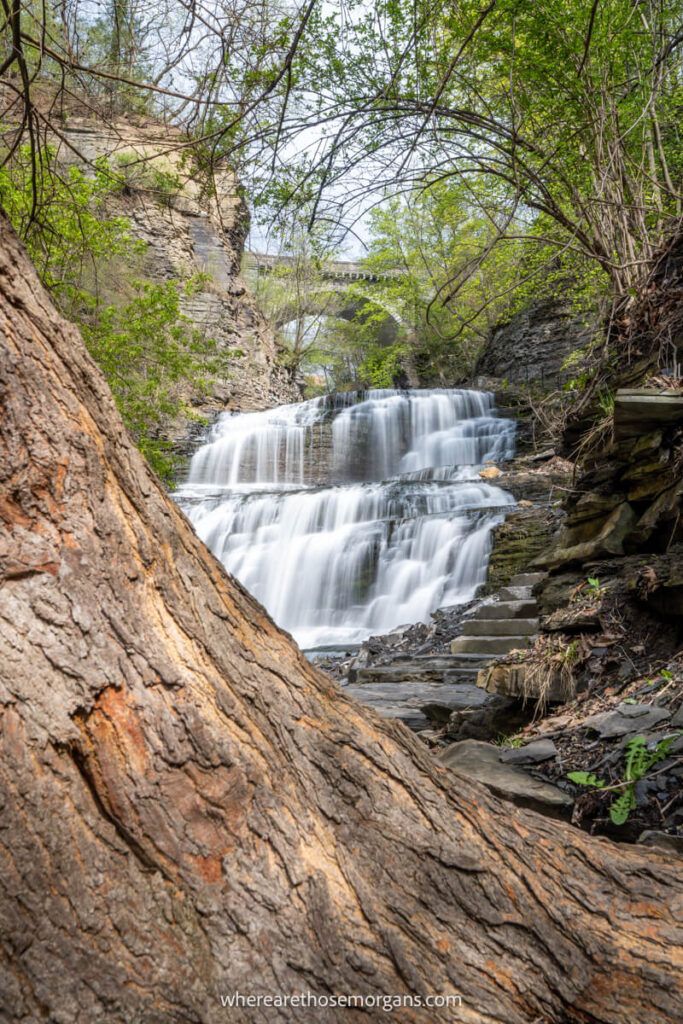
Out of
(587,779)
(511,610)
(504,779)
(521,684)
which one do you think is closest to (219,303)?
(511,610)

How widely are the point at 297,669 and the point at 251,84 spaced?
2.26m

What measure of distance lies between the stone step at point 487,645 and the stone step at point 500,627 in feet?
0.23

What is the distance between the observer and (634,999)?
1.33 m

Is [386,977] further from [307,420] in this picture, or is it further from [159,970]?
[307,420]

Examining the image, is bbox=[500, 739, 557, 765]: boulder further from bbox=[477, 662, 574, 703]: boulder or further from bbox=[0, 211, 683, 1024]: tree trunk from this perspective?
bbox=[0, 211, 683, 1024]: tree trunk

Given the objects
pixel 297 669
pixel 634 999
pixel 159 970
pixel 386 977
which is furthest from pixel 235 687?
pixel 634 999

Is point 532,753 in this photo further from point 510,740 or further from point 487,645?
point 487,645

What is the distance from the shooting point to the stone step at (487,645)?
5.62 meters

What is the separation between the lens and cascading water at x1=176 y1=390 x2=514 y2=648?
369 inches

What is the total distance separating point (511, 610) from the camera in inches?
233

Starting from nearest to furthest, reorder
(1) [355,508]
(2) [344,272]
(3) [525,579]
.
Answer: (3) [525,579], (1) [355,508], (2) [344,272]

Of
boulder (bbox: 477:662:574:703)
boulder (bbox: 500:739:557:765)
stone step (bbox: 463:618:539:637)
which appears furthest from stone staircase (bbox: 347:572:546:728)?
boulder (bbox: 500:739:557:765)

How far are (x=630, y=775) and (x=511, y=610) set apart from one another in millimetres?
3462

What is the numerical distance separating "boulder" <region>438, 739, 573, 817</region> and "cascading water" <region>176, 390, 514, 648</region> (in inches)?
213
